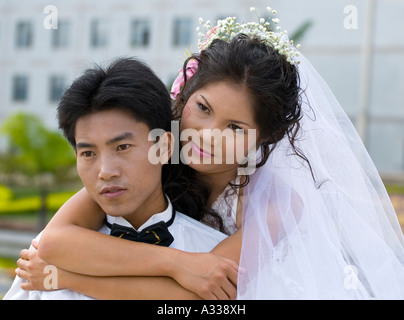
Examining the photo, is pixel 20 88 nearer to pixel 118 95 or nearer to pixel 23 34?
pixel 23 34

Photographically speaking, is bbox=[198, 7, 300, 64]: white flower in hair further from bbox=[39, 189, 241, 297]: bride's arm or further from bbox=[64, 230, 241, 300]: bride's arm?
bbox=[64, 230, 241, 300]: bride's arm

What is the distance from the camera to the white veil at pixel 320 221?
2.02 metres

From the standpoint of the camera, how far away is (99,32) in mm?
24281

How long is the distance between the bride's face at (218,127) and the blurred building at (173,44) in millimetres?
18217

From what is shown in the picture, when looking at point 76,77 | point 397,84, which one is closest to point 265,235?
point 76,77

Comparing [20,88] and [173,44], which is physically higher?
[173,44]

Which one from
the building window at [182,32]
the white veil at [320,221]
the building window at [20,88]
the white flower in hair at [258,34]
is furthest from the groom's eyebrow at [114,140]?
the building window at [20,88]

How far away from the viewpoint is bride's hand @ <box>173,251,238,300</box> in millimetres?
1939

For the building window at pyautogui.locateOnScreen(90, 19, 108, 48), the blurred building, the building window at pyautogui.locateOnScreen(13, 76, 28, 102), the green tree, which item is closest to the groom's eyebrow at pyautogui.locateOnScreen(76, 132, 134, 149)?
the green tree

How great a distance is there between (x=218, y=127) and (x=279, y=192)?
351 mm

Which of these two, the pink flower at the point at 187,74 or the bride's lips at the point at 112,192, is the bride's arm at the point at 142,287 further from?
the pink flower at the point at 187,74

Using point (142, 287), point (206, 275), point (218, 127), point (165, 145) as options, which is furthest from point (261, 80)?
point (142, 287)

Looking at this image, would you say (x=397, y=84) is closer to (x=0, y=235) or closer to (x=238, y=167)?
(x=0, y=235)

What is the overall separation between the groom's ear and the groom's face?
89 mm
